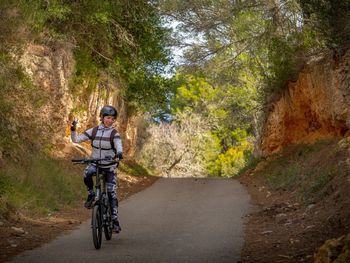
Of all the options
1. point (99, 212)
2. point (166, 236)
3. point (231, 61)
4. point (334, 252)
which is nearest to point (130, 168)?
point (231, 61)

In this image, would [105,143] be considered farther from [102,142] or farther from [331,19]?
[331,19]

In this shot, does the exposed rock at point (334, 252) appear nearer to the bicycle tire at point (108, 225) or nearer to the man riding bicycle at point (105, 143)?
the bicycle tire at point (108, 225)

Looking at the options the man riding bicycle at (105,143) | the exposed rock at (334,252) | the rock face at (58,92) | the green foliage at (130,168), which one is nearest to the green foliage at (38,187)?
the rock face at (58,92)

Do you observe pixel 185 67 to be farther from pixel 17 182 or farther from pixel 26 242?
pixel 26 242

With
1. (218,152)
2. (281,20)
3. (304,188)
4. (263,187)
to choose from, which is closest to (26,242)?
(304,188)

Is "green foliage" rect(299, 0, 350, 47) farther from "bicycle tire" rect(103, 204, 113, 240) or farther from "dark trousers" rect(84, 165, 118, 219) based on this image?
"bicycle tire" rect(103, 204, 113, 240)

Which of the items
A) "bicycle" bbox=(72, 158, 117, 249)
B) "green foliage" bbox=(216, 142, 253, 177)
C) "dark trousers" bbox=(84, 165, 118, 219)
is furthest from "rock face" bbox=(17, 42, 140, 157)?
"green foliage" bbox=(216, 142, 253, 177)

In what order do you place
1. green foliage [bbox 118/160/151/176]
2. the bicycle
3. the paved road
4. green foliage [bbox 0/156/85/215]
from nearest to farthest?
1. the paved road
2. the bicycle
3. green foliage [bbox 0/156/85/215]
4. green foliage [bbox 118/160/151/176]

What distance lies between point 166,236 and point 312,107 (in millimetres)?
12654

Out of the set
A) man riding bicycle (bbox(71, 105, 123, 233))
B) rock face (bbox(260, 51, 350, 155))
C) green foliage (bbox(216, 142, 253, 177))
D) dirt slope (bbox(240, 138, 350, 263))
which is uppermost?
rock face (bbox(260, 51, 350, 155))

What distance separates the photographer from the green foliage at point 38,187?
11279 mm

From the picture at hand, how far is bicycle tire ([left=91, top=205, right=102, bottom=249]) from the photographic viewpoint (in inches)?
314

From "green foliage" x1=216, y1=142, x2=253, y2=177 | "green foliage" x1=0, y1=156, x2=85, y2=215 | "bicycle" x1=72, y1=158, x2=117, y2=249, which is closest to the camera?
"bicycle" x1=72, y1=158, x2=117, y2=249

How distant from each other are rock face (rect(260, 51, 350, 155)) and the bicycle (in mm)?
9601
